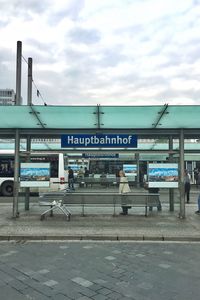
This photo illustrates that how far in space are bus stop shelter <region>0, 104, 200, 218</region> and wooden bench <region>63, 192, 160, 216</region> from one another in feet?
3.50

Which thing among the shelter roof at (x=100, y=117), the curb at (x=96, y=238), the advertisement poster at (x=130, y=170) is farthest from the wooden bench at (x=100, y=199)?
the advertisement poster at (x=130, y=170)

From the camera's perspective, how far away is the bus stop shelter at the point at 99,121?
10295 millimetres

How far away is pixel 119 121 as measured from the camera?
38.7 ft

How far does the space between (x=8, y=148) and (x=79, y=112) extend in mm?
14970

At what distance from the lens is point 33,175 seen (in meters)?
12.8

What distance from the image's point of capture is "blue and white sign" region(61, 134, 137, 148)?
12655 mm

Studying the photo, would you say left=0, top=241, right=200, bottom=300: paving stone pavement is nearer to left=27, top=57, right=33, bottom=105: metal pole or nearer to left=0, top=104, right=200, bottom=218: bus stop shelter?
left=0, top=104, right=200, bottom=218: bus stop shelter

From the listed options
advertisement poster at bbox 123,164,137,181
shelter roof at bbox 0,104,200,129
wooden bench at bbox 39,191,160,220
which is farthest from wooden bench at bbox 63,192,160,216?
advertisement poster at bbox 123,164,137,181

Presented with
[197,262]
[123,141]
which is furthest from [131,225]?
[197,262]

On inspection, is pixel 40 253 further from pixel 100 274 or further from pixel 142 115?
pixel 142 115

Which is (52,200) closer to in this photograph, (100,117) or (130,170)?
(100,117)

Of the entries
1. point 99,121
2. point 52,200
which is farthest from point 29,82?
point 99,121

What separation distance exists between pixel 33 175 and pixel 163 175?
4312mm

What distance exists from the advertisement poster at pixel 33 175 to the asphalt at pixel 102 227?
3.56 ft
